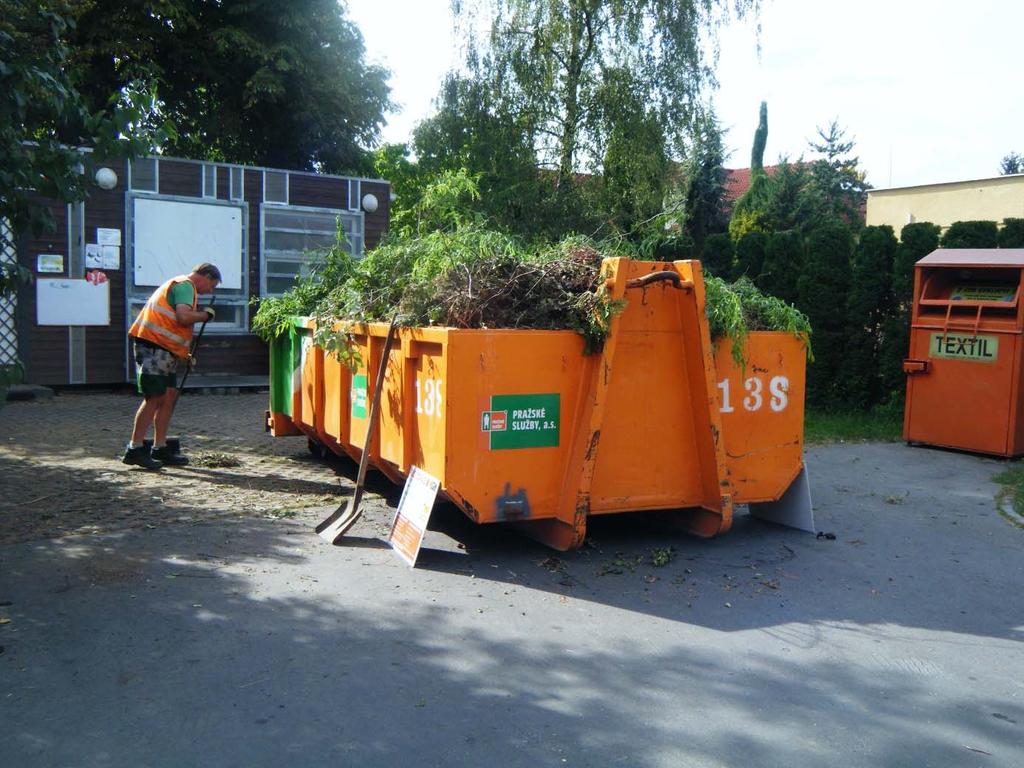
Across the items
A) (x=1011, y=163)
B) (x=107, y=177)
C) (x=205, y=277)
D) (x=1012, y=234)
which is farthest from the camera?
(x=1011, y=163)

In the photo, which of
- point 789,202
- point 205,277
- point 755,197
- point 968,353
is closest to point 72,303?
point 205,277

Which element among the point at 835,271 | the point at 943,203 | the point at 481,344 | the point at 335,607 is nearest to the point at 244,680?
the point at 335,607

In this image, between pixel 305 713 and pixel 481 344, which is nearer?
pixel 305 713

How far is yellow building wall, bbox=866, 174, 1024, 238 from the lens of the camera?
25.7 meters

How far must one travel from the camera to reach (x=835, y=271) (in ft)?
41.0

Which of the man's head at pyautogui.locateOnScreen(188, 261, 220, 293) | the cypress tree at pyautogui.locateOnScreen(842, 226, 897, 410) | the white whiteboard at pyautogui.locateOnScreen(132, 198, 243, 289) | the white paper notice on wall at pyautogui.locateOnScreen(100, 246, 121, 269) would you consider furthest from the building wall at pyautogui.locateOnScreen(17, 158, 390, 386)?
the cypress tree at pyautogui.locateOnScreen(842, 226, 897, 410)

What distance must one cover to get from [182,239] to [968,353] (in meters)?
10.1

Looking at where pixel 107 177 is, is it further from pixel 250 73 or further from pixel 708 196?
pixel 708 196

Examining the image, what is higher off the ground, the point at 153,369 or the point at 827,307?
the point at 827,307

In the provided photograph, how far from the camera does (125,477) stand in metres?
7.64

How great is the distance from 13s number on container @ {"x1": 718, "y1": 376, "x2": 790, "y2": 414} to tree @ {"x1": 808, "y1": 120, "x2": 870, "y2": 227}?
1391 inches

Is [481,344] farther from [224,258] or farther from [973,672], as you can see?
[224,258]

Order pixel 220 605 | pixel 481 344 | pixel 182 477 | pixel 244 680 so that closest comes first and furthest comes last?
pixel 244 680 < pixel 220 605 < pixel 481 344 < pixel 182 477

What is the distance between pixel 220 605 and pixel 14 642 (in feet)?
2.98
